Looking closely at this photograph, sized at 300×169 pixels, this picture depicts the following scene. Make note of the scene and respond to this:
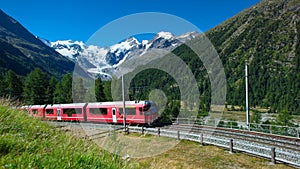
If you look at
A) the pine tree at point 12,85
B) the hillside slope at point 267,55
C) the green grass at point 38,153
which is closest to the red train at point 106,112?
the green grass at point 38,153

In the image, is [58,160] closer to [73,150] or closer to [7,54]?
[73,150]

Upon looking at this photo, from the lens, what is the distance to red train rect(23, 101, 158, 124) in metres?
21.3

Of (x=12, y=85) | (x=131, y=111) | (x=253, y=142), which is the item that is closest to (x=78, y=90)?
(x=12, y=85)

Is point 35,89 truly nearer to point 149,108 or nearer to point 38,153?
point 149,108

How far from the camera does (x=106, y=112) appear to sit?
24.0 m

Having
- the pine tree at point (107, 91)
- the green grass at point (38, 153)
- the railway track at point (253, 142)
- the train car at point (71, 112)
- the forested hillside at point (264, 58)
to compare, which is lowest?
the railway track at point (253, 142)

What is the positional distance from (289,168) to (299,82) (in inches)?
4047

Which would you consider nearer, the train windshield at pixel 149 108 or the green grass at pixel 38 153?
the green grass at pixel 38 153

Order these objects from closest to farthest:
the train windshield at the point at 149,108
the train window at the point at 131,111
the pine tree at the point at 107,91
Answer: the train windshield at the point at 149,108, the train window at the point at 131,111, the pine tree at the point at 107,91

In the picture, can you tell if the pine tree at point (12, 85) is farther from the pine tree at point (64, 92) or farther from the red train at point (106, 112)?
the red train at point (106, 112)

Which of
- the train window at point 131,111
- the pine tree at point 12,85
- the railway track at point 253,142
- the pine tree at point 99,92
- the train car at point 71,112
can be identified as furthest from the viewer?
the pine tree at point 12,85

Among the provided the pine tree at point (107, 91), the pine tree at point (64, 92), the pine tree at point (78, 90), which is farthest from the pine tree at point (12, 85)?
the pine tree at point (107, 91)

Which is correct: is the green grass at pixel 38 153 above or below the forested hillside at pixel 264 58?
below

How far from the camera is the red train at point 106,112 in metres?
21.3
